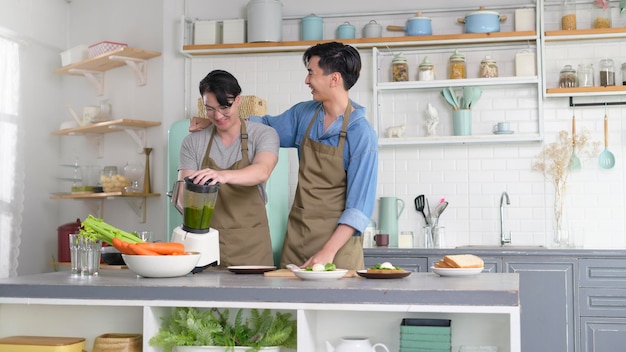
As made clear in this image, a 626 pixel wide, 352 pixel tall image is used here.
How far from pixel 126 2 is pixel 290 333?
16.5ft

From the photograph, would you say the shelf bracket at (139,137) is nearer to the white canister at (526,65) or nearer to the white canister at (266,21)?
the white canister at (266,21)

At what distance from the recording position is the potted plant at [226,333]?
2.82m

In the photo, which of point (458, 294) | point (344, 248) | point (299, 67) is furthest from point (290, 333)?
point (299, 67)

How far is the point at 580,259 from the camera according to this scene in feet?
18.7

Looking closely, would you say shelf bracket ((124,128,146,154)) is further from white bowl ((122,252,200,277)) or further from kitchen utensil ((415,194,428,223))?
white bowl ((122,252,200,277))

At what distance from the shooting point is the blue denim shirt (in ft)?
12.3

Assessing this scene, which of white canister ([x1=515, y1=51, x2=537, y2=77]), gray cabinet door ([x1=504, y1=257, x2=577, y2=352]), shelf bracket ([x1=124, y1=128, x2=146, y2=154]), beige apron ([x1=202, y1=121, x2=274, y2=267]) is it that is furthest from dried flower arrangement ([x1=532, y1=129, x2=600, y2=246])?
shelf bracket ([x1=124, y1=128, x2=146, y2=154])

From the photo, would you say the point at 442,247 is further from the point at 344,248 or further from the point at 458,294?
the point at 458,294

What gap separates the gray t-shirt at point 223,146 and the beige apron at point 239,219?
0.08 ft

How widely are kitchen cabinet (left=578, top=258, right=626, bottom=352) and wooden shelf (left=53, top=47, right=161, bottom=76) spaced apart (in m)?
3.78

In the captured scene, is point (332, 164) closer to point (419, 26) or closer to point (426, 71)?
point (426, 71)

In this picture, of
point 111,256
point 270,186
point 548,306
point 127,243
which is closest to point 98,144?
point 270,186

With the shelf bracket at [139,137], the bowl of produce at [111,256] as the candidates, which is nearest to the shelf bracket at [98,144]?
the shelf bracket at [139,137]

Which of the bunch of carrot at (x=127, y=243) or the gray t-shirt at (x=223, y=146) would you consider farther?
the gray t-shirt at (x=223, y=146)
